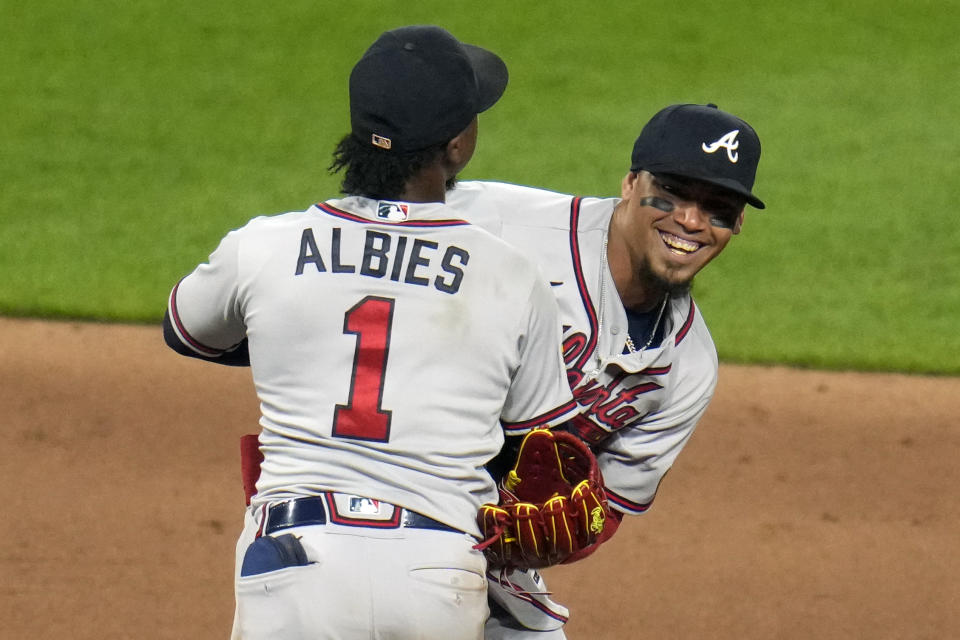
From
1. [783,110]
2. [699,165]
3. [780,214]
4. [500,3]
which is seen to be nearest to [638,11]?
[500,3]

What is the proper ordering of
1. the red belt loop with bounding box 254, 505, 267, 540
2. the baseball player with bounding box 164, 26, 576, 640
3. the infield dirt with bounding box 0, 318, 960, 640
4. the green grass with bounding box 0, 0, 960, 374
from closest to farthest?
the baseball player with bounding box 164, 26, 576, 640
the red belt loop with bounding box 254, 505, 267, 540
the infield dirt with bounding box 0, 318, 960, 640
the green grass with bounding box 0, 0, 960, 374

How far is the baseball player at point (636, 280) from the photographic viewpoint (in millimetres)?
3160

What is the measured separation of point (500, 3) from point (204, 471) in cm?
595

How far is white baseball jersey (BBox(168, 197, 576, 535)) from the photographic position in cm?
246

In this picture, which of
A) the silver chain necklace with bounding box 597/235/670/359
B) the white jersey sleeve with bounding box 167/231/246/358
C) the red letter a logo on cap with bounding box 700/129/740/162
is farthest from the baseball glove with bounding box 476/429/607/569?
the red letter a logo on cap with bounding box 700/129/740/162

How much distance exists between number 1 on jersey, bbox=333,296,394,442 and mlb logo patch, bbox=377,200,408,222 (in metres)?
0.20

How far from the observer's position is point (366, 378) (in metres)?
2.46

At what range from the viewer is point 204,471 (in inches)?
211

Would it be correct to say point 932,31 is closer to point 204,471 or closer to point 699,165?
point 204,471

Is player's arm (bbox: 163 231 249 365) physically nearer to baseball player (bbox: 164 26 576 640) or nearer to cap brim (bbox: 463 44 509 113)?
baseball player (bbox: 164 26 576 640)

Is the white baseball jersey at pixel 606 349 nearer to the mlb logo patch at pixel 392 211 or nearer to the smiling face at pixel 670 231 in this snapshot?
the smiling face at pixel 670 231

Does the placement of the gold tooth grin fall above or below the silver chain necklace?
above

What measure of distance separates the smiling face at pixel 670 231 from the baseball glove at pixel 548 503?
53cm

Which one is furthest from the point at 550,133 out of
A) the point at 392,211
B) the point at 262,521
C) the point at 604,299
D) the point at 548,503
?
the point at 262,521
